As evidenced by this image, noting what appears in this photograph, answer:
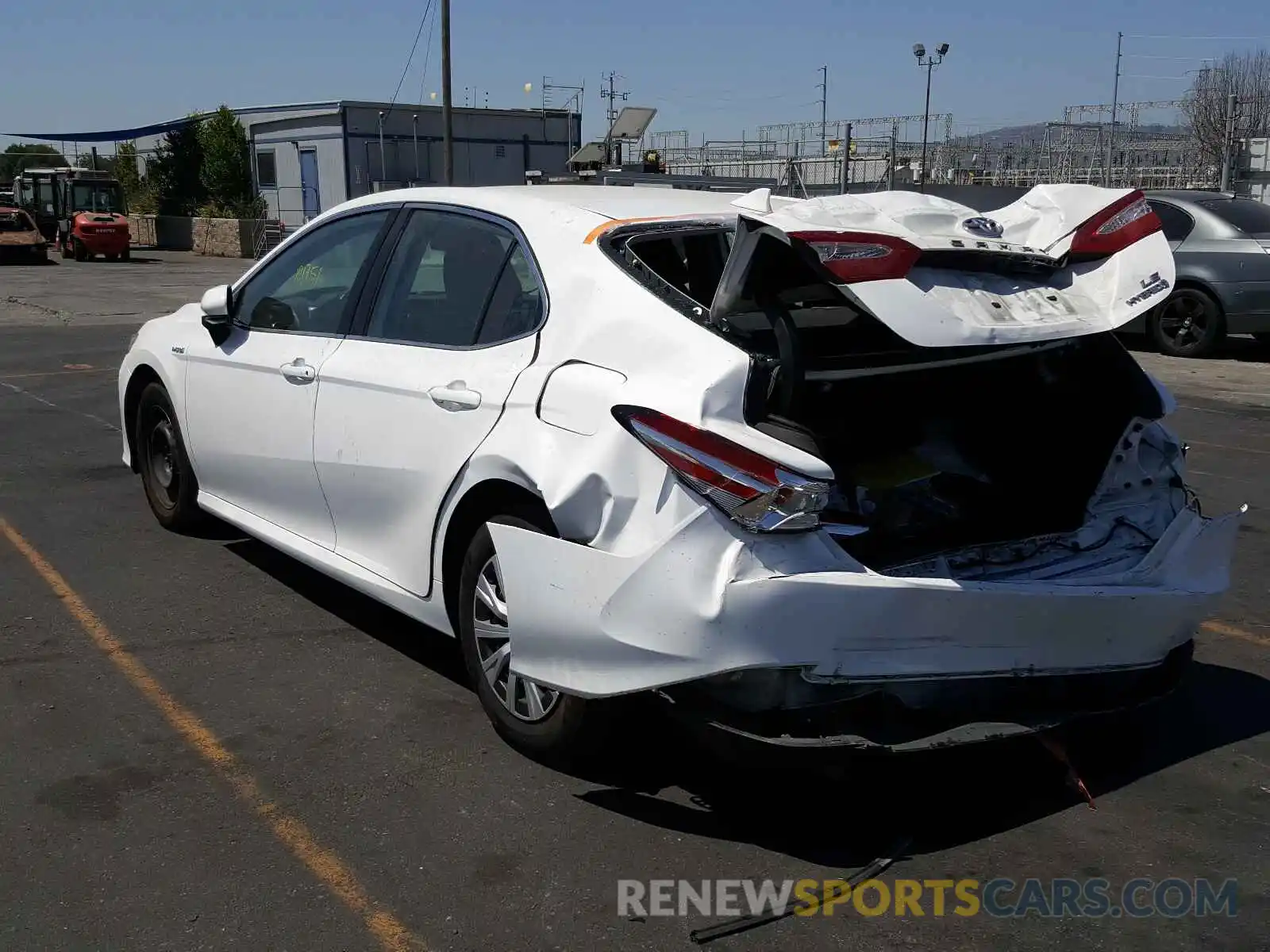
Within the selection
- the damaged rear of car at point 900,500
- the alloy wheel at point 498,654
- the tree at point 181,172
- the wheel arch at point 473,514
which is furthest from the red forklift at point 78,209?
the alloy wheel at point 498,654

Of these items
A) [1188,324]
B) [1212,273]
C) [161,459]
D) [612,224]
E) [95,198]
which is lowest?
[161,459]

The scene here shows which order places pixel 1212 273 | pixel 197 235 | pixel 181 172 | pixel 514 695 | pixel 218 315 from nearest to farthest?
pixel 514 695
pixel 218 315
pixel 1212 273
pixel 197 235
pixel 181 172

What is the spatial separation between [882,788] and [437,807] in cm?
130

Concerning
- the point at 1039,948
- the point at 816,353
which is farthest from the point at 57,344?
the point at 1039,948

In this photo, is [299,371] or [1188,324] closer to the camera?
[299,371]

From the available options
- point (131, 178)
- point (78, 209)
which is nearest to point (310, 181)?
point (78, 209)

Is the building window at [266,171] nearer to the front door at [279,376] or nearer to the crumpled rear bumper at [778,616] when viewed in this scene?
the front door at [279,376]

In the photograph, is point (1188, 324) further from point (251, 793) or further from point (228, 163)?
point (228, 163)

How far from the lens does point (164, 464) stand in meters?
6.39

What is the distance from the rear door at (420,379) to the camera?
400 centimetres

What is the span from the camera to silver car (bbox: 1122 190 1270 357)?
1317 cm

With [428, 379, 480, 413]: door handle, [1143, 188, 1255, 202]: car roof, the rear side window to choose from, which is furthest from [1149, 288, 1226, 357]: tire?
[428, 379, 480, 413]: door handle

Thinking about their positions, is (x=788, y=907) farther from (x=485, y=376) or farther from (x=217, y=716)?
(x=217, y=716)

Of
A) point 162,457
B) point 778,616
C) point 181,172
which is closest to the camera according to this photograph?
point 778,616
